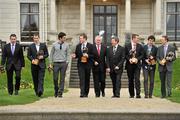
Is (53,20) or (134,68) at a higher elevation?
(53,20)

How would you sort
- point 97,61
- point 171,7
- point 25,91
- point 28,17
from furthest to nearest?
point 28,17 → point 171,7 → point 25,91 → point 97,61

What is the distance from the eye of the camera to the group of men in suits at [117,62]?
1761 cm

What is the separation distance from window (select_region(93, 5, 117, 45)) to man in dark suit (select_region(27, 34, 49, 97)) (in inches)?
820

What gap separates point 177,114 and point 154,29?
24833mm

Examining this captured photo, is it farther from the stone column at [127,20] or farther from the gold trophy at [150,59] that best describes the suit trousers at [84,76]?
the stone column at [127,20]

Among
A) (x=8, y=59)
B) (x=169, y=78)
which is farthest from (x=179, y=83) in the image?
(x=8, y=59)

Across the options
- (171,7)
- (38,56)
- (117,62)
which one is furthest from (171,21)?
(38,56)

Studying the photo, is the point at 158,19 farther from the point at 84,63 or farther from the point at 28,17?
the point at 84,63

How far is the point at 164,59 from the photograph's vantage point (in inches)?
702

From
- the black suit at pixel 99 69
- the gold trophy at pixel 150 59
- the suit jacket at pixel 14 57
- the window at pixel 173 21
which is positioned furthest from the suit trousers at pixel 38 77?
the window at pixel 173 21

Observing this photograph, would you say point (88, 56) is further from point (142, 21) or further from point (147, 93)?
point (142, 21)

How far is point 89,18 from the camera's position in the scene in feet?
126

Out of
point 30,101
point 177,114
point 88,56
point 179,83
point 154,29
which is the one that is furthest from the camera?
point 154,29

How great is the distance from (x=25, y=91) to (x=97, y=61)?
358 cm
